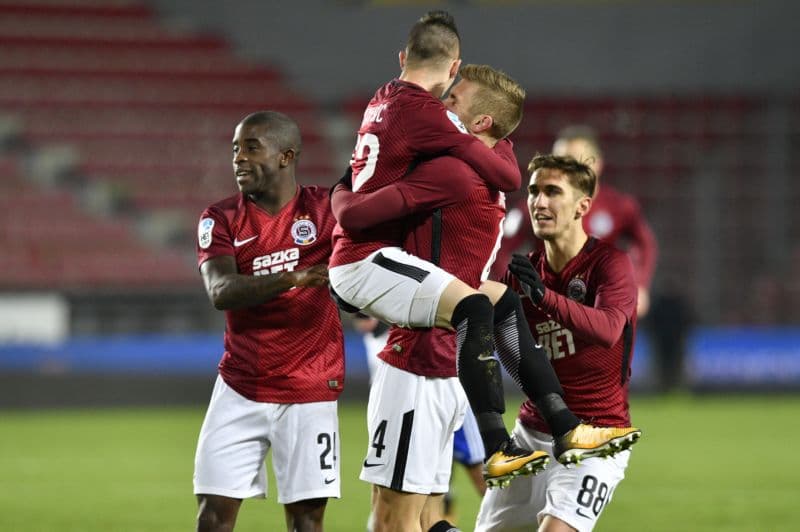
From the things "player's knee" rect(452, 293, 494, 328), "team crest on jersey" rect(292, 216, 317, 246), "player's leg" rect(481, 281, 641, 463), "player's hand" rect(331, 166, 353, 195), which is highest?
"player's hand" rect(331, 166, 353, 195)

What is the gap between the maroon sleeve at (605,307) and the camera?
188 inches

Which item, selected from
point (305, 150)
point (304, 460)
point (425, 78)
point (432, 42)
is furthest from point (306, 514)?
point (305, 150)

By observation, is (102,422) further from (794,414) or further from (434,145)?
(434,145)

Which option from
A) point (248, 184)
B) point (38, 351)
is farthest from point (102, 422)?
point (248, 184)

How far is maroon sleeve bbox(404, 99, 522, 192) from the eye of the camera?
4426 millimetres

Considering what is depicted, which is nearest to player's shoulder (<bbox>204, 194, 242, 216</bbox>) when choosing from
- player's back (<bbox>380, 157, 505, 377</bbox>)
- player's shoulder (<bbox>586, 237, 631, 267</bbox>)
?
player's back (<bbox>380, 157, 505, 377</bbox>)

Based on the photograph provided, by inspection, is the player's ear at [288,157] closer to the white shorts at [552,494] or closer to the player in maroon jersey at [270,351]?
the player in maroon jersey at [270,351]

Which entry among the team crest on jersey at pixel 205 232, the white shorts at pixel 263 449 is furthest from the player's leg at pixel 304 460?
the team crest on jersey at pixel 205 232

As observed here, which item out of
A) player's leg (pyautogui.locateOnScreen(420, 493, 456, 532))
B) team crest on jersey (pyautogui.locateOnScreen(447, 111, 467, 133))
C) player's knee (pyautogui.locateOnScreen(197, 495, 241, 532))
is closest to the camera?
team crest on jersey (pyautogui.locateOnScreen(447, 111, 467, 133))

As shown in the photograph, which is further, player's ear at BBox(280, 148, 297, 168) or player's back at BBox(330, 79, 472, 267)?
player's ear at BBox(280, 148, 297, 168)

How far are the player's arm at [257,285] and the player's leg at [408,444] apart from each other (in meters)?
0.50

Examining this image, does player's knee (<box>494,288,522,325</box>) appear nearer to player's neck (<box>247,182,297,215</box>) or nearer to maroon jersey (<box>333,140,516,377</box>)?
maroon jersey (<box>333,140,516,377</box>)

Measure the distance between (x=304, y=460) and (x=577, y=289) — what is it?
126 centimetres

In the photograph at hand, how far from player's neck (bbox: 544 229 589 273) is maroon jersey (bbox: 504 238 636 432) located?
2cm
